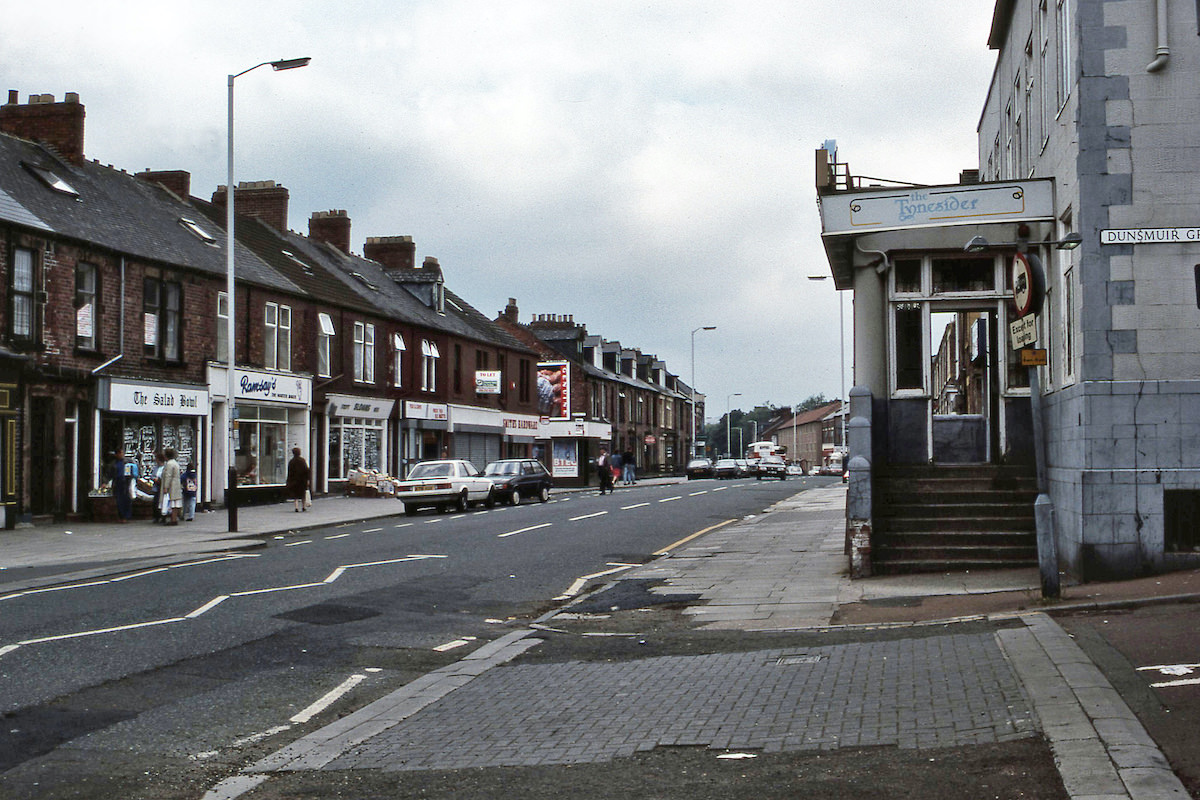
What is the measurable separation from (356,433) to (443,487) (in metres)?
11.4

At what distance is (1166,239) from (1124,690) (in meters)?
6.96

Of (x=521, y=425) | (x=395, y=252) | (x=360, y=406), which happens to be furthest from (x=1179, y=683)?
(x=521, y=425)

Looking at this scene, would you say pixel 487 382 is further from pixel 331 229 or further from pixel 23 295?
pixel 23 295

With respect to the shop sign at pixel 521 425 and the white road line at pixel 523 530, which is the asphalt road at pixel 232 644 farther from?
the shop sign at pixel 521 425

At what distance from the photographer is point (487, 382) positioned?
5203 centimetres

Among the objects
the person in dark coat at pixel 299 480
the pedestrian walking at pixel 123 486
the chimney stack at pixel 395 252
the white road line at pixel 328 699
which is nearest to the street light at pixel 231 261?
the pedestrian walking at pixel 123 486

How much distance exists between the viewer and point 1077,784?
5008 mm

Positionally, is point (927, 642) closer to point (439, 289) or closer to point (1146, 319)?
point (1146, 319)

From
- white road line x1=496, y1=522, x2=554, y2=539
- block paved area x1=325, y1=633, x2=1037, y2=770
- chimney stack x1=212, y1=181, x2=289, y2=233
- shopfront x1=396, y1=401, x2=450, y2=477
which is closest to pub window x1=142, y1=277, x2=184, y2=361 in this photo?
white road line x1=496, y1=522, x2=554, y2=539

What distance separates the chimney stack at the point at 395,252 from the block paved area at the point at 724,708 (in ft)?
150

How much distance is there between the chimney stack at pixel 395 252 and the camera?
53.3 metres

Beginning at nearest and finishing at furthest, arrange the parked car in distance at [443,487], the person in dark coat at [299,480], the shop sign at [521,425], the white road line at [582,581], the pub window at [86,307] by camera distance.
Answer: the white road line at [582,581] → the pub window at [86,307] → the person in dark coat at [299,480] → the parked car in distance at [443,487] → the shop sign at [521,425]

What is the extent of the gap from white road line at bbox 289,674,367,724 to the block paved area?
0.79 m

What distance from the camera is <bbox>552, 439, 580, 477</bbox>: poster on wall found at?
2569 inches
